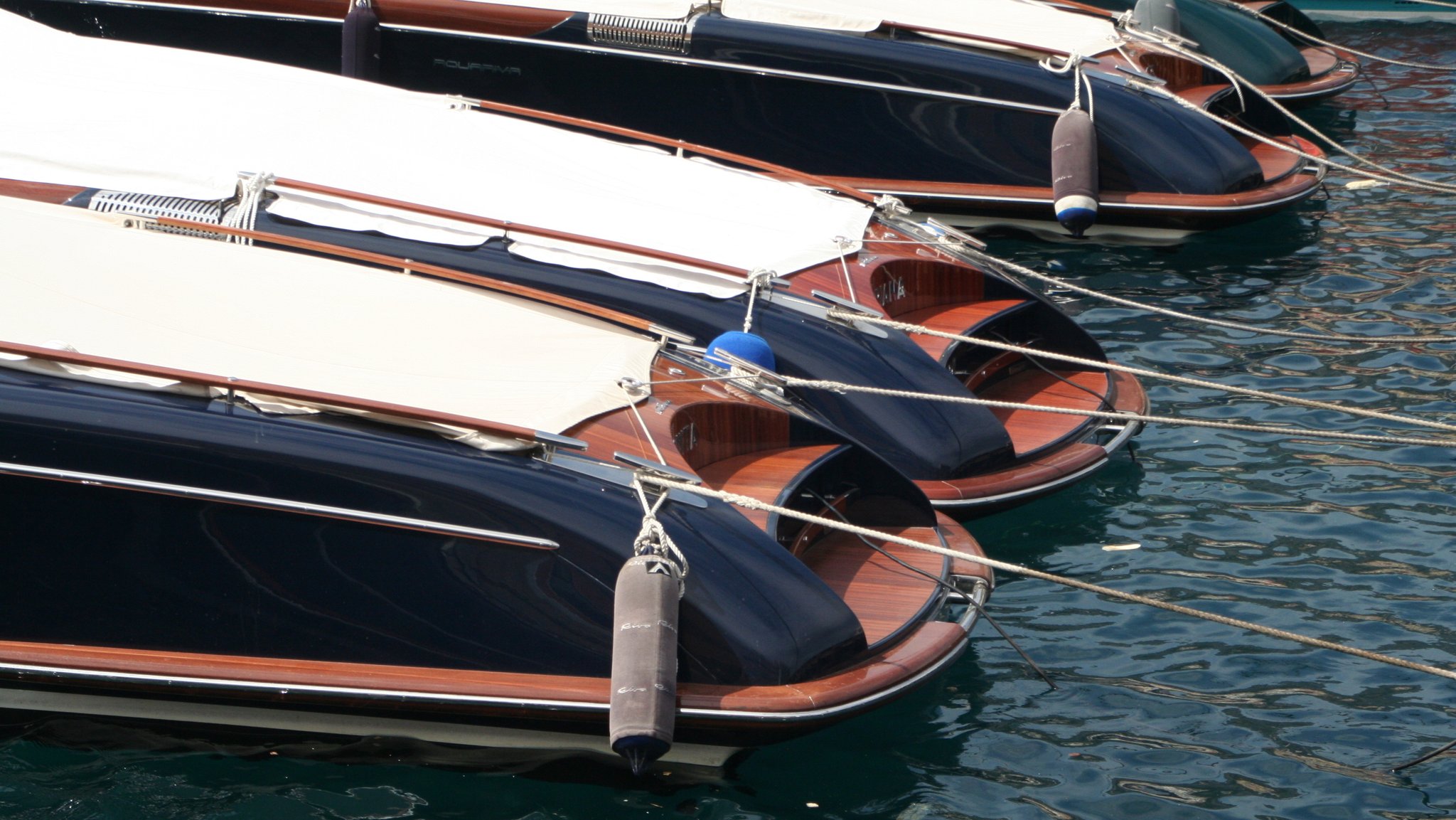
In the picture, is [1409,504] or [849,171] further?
[849,171]

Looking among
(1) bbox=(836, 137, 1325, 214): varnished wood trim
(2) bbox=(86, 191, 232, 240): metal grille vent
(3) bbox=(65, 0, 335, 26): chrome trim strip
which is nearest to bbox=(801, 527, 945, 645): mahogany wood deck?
(2) bbox=(86, 191, 232, 240): metal grille vent

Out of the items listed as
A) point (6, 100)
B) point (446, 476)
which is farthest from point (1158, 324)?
point (6, 100)

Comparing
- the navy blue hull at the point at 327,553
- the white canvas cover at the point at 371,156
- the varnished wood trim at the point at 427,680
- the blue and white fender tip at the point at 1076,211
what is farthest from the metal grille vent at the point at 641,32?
the varnished wood trim at the point at 427,680

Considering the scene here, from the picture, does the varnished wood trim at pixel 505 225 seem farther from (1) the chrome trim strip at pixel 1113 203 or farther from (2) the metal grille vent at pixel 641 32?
(2) the metal grille vent at pixel 641 32

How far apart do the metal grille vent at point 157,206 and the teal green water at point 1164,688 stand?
2.38 meters

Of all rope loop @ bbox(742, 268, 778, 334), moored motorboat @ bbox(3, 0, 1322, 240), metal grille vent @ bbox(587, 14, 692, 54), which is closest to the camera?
rope loop @ bbox(742, 268, 778, 334)

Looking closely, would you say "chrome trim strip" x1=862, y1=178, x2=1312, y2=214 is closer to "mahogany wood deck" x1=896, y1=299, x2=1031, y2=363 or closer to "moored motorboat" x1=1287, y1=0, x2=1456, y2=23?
"mahogany wood deck" x1=896, y1=299, x2=1031, y2=363

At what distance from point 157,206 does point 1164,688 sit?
451 cm

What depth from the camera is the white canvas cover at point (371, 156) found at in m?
6.93

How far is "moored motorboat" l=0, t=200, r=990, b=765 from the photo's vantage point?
15.6 feet

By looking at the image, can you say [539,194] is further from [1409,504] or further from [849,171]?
[1409,504]

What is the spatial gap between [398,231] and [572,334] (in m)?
1.47

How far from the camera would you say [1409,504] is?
6773 mm

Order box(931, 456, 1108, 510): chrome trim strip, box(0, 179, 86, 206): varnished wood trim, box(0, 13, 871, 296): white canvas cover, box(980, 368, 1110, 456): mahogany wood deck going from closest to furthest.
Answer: box(931, 456, 1108, 510): chrome trim strip < box(0, 179, 86, 206): varnished wood trim < box(980, 368, 1110, 456): mahogany wood deck < box(0, 13, 871, 296): white canvas cover
